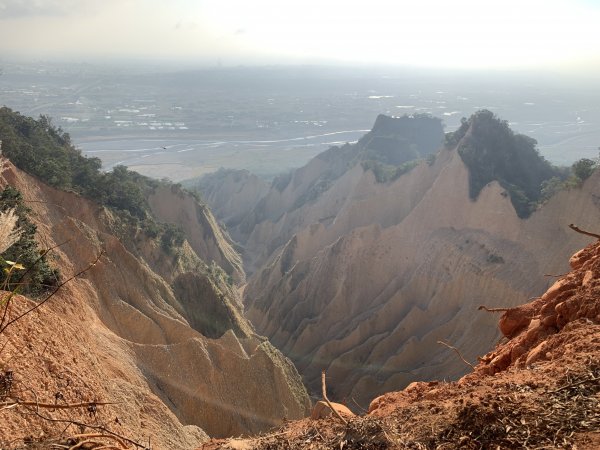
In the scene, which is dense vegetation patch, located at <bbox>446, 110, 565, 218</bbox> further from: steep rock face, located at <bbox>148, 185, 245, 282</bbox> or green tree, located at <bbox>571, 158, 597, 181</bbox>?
steep rock face, located at <bbox>148, 185, 245, 282</bbox>

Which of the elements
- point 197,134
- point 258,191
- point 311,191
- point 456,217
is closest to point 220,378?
point 456,217

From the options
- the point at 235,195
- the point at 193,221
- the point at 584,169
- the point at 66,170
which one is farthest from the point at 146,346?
the point at 235,195

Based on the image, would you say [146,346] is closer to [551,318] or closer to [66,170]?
[551,318]

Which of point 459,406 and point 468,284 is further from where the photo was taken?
point 468,284

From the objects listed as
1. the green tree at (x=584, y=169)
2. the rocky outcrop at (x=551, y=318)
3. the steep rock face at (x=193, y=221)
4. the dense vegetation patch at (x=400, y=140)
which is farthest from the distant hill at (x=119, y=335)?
the dense vegetation patch at (x=400, y=140)

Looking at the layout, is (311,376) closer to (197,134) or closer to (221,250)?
(221,250)

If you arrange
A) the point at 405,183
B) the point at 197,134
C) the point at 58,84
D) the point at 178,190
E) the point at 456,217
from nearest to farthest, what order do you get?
the point at 456,217 → the point at 405,183 → the point at 178,190 → the point at 197,134 → the point at 58,84

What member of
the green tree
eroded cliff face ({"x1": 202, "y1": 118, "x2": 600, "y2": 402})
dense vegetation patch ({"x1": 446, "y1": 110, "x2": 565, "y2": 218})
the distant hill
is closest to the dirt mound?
the distant hill
